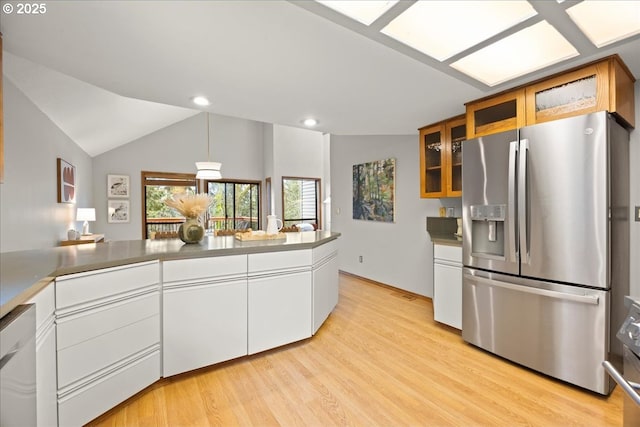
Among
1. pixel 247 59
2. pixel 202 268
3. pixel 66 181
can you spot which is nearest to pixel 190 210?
pixel 202 268

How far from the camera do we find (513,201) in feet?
7.05

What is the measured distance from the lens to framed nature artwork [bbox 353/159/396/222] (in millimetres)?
4395

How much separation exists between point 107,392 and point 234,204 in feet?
21.6

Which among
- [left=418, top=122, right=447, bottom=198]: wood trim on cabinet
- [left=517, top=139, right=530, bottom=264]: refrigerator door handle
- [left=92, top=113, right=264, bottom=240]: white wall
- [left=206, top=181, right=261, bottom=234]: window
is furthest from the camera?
[left=206, top=181, right=261, bottom=234]: window

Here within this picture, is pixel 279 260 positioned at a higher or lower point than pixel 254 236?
lower

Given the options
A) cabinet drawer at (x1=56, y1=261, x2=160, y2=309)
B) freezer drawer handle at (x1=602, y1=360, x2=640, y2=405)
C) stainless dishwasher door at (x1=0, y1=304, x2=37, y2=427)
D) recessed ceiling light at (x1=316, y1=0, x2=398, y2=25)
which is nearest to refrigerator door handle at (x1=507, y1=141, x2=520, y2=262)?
freezer drawer handle at (x1=602, y1=360, x2=640, y2=405)

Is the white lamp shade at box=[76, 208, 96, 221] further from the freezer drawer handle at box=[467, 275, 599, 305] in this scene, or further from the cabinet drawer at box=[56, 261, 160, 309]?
the freezer drawer handle at box=[467, 275, 599, 305]

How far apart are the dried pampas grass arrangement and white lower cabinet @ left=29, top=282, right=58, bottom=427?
101cm

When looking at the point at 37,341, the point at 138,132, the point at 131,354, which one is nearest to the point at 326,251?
the point at 131,354

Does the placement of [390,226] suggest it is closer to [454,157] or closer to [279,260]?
[454,157]

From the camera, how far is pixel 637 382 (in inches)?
40.0

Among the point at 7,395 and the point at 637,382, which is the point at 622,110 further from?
the point at 7,395

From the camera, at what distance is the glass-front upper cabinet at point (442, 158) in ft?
9.91

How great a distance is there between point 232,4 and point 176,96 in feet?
4.49
